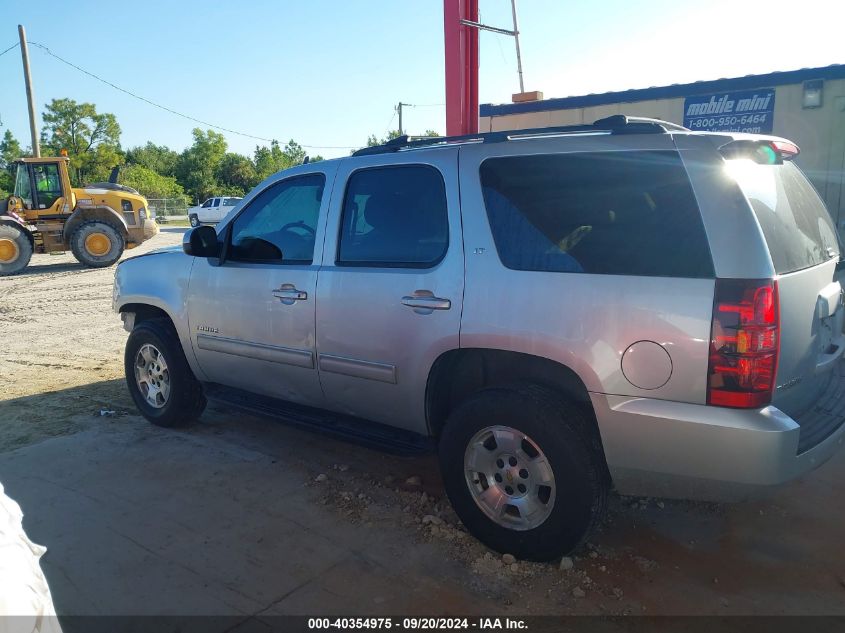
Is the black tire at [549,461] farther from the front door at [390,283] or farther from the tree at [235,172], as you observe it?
the tree at [235,172]

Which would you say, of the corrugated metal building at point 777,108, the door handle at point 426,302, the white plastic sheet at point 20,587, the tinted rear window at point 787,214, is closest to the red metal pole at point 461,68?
the corrugated metal building at point 777,108

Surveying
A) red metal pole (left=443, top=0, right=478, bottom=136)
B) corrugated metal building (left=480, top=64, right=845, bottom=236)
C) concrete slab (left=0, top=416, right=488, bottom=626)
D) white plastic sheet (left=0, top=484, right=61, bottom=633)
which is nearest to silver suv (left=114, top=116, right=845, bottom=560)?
concrete slab (left=0, top=416, right=488, bottom=626)

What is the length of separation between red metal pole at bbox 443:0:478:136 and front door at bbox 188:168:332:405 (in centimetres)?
509

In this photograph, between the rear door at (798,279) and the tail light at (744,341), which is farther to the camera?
the rear door at (798,279)

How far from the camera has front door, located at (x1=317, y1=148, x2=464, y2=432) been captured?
3.41 meters

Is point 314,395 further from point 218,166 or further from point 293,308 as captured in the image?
point 218,166

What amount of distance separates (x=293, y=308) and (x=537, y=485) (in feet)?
6.19

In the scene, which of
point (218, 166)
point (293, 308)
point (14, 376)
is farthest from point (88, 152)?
point (293, 308)

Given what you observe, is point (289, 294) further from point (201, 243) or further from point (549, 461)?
point (549, 461)

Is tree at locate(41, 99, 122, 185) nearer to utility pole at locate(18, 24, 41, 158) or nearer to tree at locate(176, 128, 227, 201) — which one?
tree at locate(176, 128, 227, 201)

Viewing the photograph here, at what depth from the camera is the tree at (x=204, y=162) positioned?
64.4m

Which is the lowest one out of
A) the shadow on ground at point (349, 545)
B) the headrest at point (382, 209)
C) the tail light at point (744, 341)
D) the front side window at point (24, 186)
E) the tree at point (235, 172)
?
the shadow on ground at point (349, 545)

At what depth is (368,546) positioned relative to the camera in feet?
11.0

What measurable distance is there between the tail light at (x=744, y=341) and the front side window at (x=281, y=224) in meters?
2.44
